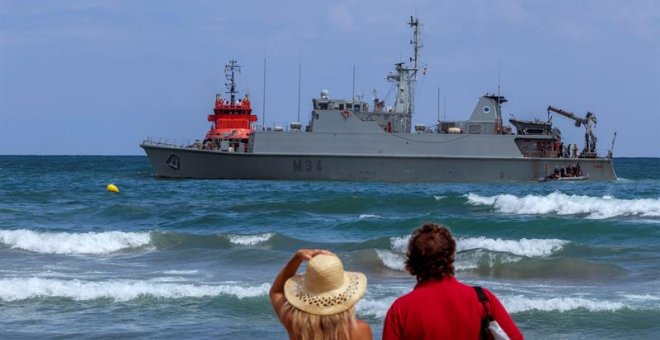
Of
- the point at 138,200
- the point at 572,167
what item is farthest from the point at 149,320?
→ the point at 572,167

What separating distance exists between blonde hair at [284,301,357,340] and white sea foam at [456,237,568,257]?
14596mm

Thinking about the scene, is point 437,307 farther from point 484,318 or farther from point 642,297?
point 642,297

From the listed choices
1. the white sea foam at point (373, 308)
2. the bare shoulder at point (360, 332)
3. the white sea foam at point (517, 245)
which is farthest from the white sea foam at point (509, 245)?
the bare shoulder at point (360, 332)

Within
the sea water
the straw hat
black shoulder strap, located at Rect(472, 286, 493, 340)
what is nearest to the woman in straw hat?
the straw hat

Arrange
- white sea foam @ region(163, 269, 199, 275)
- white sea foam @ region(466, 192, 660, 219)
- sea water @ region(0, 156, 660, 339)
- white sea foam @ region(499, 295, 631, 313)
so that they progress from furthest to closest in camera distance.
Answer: white sea foam @ region(466, 192, 660, 219) < white sea foam @ region(163, 269, 199, 275) < white sea foam @ region(499, 295, 631, 313) < sea water @ region(0, 156, 660, 339)

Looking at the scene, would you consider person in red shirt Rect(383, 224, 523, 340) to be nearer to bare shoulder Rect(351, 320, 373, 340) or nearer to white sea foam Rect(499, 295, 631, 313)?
bare shoulder Rect(351, 320, 373, 340)

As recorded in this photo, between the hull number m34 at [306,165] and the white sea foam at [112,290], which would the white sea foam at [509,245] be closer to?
the white sea foam at [112,290]

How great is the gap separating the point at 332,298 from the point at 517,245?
16.0 metres

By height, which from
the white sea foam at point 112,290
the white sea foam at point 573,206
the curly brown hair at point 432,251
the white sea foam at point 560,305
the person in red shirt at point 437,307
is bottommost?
the white sea foam at point 112,290

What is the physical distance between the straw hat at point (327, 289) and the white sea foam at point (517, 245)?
1464 cm

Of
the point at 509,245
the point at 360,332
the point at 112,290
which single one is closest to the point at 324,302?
the point at 360,332

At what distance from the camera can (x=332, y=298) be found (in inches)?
155

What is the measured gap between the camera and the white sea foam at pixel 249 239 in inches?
795

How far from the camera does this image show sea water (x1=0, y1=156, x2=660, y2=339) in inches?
426
